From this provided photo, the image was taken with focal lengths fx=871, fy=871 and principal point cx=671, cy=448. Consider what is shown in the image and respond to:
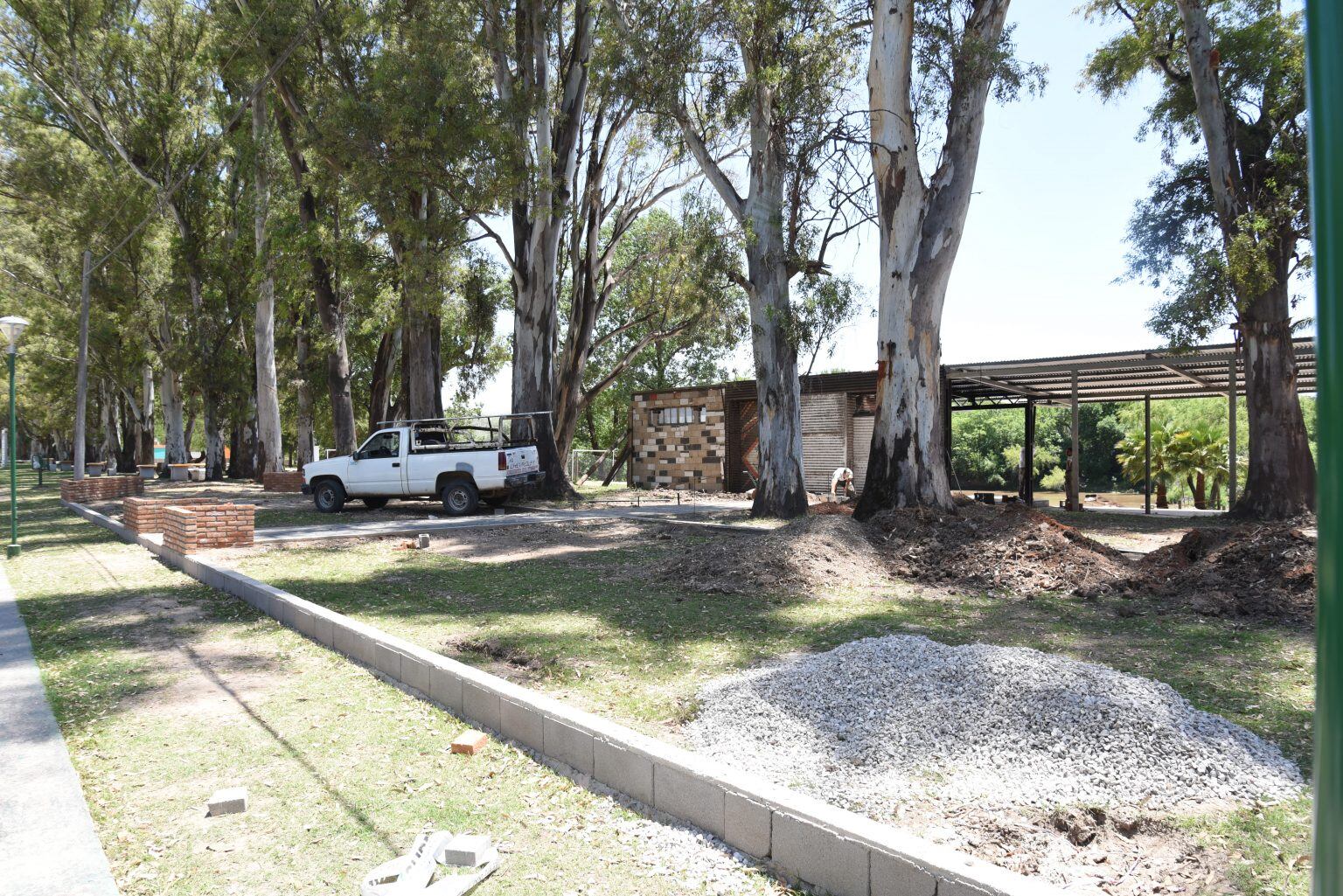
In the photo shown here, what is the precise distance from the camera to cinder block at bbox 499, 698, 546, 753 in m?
4.75

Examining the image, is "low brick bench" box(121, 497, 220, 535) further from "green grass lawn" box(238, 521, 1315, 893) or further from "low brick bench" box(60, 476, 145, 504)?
"low brick bench" box(60, 476, 145, 504)

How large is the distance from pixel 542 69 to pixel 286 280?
31.9 feet

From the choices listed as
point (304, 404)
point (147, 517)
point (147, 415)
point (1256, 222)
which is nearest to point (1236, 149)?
point (1256, 222)

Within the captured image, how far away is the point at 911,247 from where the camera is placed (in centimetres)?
1320

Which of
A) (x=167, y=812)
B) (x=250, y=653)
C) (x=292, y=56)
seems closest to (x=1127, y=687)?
(x=167, y=812)

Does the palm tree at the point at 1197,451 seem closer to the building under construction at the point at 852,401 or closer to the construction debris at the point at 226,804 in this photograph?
the building under construction at the point at 852,401

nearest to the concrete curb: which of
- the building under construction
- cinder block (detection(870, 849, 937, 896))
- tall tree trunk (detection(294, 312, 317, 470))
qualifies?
cinder block (detection(870, 849, 937, 896))

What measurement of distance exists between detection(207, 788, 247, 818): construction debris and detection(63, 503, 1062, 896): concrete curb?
1.41 meters

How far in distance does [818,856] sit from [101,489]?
1011 inches

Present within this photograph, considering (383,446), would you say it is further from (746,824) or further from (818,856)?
(818,856)

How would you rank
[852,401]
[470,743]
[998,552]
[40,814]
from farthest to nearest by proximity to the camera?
[852,401] → [998,552] → [470,743] → [40,814]

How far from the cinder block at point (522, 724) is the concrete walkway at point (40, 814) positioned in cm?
197

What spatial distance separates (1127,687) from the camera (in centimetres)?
484

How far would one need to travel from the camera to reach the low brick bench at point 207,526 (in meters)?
12.2
